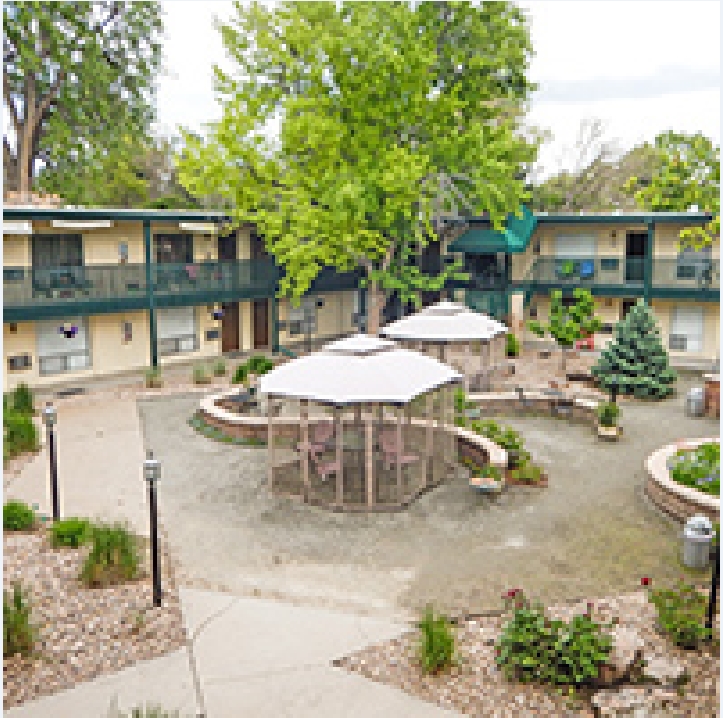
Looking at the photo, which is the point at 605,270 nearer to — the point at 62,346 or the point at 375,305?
the point at 375,305

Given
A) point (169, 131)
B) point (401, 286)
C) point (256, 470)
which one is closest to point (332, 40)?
point (401, 286)

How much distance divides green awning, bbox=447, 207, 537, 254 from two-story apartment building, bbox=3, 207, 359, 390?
21.1ft

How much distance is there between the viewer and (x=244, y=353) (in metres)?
29.0

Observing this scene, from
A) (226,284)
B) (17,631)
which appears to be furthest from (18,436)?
(226,284)

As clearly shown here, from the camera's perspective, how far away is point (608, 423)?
1681cm

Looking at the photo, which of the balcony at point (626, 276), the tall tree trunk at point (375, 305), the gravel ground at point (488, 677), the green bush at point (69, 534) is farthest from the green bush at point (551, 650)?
the balcony at point (626, 276)

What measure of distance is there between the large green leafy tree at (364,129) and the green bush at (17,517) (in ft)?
45.4

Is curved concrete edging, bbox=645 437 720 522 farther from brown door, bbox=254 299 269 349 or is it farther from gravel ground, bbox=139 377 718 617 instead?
brown door, bbox=254 299 269 349

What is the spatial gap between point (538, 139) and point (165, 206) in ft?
62.8

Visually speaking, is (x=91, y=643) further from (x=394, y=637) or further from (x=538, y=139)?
(x=538, y=139)

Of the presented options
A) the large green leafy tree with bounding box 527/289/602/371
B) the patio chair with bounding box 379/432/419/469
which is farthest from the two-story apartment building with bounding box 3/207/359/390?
the patio chair with bounding box 379/432/419/469

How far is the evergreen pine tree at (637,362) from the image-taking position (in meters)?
21.0

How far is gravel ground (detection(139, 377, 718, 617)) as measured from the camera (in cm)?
959

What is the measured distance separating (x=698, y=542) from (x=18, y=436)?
1399 centimetres
